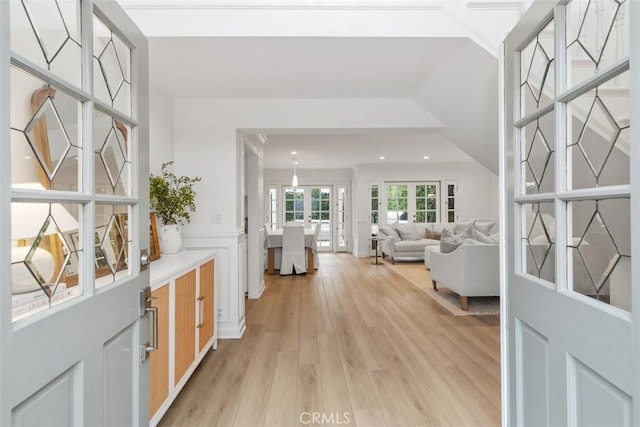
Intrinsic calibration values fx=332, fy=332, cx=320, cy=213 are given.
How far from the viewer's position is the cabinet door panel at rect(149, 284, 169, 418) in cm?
165

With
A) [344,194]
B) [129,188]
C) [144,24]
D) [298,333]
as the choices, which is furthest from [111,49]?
[344,194]

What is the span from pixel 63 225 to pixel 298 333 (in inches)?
104

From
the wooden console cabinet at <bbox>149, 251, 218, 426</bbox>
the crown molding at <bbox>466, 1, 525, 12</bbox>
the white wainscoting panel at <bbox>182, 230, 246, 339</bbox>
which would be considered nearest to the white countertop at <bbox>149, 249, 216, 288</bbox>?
the wooden console cabinet at <bbox>149, 251, 218, 426</bbox>

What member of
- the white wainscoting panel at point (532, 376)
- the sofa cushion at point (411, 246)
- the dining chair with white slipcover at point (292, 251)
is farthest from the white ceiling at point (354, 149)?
the white wainscoting panel at point (532, 376)

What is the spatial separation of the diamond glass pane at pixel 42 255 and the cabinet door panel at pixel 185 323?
3.77ft

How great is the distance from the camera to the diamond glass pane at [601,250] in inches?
34.3

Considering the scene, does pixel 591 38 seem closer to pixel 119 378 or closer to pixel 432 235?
pixel 119 378

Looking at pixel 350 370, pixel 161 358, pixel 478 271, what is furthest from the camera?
pixel 478 271

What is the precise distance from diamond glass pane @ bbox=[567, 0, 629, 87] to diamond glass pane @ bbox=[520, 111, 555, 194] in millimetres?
143

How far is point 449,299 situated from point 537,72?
3.64m

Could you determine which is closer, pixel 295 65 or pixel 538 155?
pixel 538 155

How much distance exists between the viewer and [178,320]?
6.52ft

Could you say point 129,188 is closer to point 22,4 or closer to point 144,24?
point 22,4

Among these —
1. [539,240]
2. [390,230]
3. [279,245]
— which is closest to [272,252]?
[279,245]
